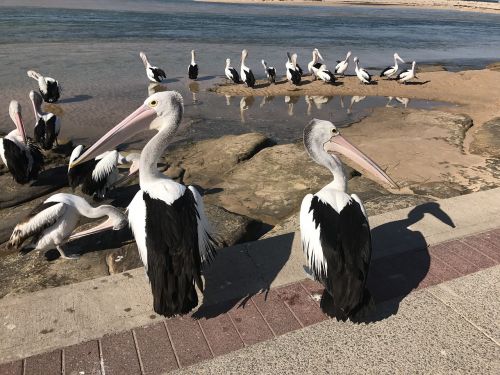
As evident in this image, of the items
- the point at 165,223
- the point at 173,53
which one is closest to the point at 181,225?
the point at 165,223

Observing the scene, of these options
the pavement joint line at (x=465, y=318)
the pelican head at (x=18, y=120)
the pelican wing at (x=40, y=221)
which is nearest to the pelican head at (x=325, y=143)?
the pavement joint line at (x=465, y=318)

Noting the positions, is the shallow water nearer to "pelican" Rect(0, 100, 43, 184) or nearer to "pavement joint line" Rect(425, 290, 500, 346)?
"pelican" Rect(0, 100, 43, 184)

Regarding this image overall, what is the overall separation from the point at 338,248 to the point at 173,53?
1769cm

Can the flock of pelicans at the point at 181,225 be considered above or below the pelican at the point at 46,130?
above

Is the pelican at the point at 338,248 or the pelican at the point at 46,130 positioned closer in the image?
the pelican at the point at 338,248

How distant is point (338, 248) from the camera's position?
2.63 m

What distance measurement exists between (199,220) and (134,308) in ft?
2.41

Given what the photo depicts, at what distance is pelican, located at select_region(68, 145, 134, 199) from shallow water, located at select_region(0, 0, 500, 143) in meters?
2.92

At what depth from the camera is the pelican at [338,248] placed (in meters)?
2.53

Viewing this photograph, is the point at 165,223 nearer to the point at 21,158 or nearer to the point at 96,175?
the point at 96,175

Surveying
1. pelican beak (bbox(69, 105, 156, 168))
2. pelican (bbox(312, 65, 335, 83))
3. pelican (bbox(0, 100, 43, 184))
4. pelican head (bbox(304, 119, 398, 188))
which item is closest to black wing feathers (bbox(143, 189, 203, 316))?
pelican beak (bbox(69, 105, 156, 168))

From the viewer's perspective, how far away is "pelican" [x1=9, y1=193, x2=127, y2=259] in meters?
3.88

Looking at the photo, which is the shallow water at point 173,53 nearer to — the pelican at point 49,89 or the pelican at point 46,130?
the pelican at point 49,89

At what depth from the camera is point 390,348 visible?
2.41 metres
